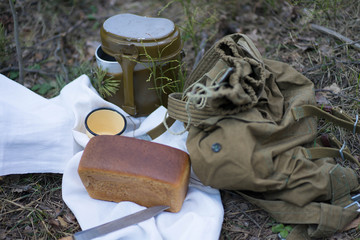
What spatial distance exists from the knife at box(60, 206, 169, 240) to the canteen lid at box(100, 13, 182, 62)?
96cm

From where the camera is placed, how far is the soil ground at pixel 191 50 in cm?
189

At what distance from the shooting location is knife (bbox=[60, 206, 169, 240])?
1610 mm

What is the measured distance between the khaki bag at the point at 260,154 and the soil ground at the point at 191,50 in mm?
163

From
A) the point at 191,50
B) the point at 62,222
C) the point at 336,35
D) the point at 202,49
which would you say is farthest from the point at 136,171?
the point at 336,35

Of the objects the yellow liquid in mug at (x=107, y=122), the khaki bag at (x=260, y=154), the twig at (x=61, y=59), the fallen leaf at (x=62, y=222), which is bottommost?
the fallen leaf at (x=62, y=222)

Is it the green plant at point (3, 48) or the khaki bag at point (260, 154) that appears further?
the green plant at point (3, 48)

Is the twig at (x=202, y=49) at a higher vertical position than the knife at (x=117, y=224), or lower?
higher

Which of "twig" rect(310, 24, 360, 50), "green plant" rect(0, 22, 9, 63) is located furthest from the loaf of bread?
"twig" rect(310, 24, 360, 50)

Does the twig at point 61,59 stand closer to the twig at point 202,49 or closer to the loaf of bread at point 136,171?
the twig at point 202,49

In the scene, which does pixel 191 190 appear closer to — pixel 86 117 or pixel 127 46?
pixel 86 117

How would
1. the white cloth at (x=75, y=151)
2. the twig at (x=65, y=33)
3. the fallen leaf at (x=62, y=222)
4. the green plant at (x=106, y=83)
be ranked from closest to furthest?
the white cloth at (x=75, y=151), the fallen leaf at (x=62, y=222), the green plant at (x=106, y=83), the twig at (x=65, y=33)

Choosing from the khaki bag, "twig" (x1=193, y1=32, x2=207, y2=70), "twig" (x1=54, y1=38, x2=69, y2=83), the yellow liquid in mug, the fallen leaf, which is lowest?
the fallen leaf

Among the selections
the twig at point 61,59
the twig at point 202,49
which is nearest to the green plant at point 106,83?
the twig at point 61,59

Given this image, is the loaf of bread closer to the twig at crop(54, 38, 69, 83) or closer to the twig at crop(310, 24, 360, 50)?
the twig at crop(54, 38, 69, 83)
